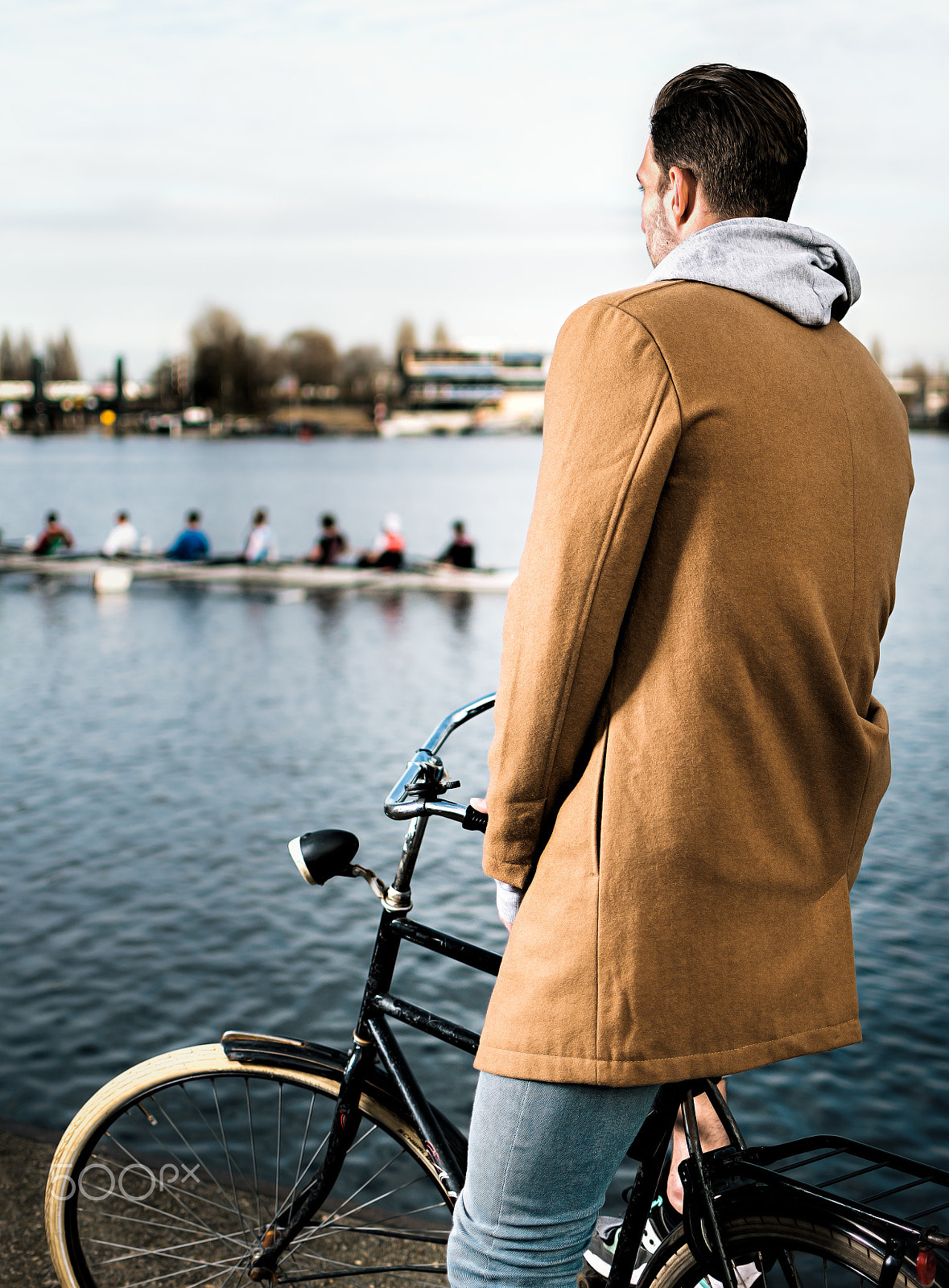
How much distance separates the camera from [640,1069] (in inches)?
62.9

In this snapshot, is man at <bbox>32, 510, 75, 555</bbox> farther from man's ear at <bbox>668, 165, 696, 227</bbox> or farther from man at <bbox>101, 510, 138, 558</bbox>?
man's ear at <bbox>668, 165, 696, 227</bbox>

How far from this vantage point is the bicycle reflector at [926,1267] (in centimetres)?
160

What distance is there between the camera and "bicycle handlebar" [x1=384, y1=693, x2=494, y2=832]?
6.95 feet

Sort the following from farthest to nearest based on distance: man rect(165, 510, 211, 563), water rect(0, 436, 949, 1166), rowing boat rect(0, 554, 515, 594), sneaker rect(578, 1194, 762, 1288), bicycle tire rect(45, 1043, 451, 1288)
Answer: man rect(165, 510, 211, 563)
rowing boat rect(0, 554, 515, 594)
water rect(0, 436, 949, 1166)
bicycle tire rect(45, 1043, 451, 1288)
sneaker rect(578, 1194, 762, 1288)

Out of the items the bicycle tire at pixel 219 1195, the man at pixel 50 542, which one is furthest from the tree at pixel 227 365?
the bicycle tire at pixel 219 1195

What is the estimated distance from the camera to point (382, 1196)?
2.67 meters

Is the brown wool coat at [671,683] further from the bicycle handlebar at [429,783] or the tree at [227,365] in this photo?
the tree at [227,365]

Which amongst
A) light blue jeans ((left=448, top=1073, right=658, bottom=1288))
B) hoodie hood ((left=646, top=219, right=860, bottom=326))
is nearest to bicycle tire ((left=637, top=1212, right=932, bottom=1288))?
light blue jeans ((left=448, top=1073, right=658, bottom=1288))

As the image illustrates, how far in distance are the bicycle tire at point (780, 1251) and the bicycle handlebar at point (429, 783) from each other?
2.40ft

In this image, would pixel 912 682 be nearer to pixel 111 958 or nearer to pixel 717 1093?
pixel 111 958

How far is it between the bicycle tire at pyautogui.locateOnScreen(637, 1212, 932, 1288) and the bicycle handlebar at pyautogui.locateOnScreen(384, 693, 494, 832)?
731 mm

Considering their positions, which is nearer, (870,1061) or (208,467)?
(870,1061)

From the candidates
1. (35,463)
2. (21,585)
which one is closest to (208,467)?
(35,463)

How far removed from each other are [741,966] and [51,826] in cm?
793
